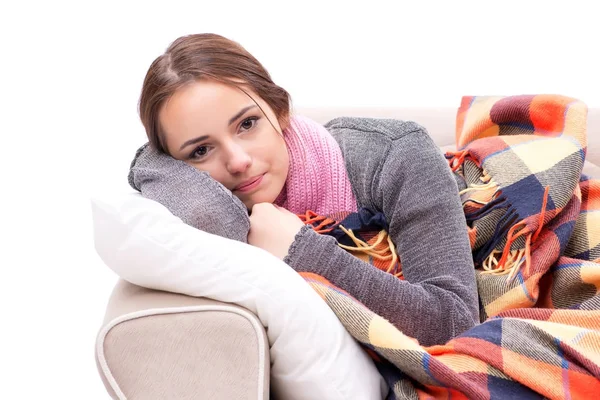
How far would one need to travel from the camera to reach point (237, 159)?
1248 millimetres

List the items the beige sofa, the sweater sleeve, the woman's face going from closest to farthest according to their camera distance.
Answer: the beige sofa
the sweater sleeve
the woman's face

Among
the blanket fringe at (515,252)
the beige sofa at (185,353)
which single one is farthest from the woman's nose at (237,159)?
the blanket fringe at (515,252)

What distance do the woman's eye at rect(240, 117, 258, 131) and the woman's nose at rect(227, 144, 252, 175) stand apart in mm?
46

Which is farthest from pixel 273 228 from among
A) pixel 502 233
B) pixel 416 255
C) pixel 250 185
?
pixel 502 233

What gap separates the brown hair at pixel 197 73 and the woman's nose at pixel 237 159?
115 millimetres

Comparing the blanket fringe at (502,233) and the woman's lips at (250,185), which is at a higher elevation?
the woman's lips at (250,185)

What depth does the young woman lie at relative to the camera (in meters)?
1.14

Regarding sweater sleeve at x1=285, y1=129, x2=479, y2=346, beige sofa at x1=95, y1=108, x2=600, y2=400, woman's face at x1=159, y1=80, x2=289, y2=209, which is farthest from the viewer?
woman's face at x1=159, y1=80, x2=289, y2=209

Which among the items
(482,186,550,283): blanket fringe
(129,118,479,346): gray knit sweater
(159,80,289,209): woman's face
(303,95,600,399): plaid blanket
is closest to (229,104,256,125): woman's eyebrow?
(159,80,289,209): woman's face

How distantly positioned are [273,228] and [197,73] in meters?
0.30

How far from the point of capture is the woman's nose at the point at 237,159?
1249 mm

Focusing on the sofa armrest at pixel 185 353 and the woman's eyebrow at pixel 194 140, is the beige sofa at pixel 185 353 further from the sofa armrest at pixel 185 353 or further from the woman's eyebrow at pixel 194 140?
the woman's eyebrow at pixel 194 140

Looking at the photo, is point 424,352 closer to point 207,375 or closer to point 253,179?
point 207,375

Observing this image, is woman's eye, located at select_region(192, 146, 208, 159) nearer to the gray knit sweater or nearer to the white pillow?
the gray knit sweater
